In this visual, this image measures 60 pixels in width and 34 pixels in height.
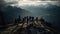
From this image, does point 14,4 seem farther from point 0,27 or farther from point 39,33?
point 39,33

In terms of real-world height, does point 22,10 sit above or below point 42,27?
above

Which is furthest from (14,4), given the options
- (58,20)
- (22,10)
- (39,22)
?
(58,20)

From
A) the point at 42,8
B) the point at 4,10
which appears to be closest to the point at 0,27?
the point at 4,10

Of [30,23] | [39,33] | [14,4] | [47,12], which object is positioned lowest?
[39,33]

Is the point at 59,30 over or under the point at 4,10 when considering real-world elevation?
under

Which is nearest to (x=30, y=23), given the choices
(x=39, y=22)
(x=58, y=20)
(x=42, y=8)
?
(x=39, y=22)

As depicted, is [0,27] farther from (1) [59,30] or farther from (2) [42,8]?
(1) [59,30]

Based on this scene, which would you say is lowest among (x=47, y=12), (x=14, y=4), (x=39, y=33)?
(x=39, y=33)
